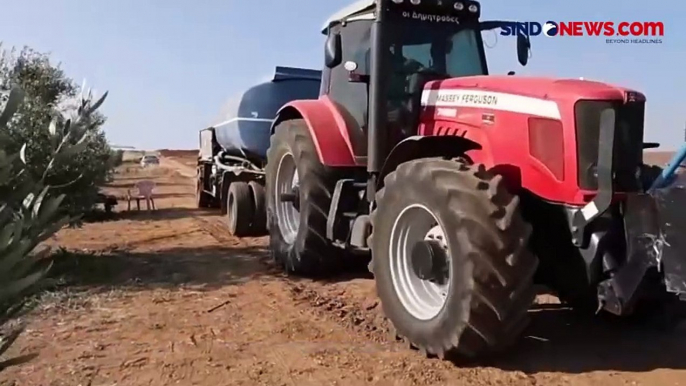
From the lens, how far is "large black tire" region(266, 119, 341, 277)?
253 inches

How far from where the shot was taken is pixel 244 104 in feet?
36.6

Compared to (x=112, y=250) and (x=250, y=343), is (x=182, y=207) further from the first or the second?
(x=250, y=343)

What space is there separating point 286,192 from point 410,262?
3030mm

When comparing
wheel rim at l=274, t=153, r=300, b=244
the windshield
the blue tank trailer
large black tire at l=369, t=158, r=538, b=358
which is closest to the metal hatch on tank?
the blue tank trailer

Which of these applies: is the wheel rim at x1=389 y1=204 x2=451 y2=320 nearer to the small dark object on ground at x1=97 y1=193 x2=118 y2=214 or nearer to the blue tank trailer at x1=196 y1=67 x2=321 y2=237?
the blue tank trailer at x1=196 y1=67 x2=321 y2=237

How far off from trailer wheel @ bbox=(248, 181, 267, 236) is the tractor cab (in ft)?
13.5

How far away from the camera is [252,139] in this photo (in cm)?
1115

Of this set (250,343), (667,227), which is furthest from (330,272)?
(667,227)

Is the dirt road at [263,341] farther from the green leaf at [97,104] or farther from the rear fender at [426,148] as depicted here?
the green leaf at [97,104]

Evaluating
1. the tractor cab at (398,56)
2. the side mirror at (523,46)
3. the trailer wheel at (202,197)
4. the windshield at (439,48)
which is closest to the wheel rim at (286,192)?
the tractor cab at (398,56)

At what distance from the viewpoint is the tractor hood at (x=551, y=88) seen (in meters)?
4.11

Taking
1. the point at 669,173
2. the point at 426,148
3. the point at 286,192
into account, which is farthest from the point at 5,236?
the point at 286,192

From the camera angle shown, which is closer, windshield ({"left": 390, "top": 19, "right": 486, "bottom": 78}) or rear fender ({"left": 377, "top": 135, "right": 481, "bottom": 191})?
rear fender ({"left": 377, "top": 135, "right": 481, "bottom": 191})

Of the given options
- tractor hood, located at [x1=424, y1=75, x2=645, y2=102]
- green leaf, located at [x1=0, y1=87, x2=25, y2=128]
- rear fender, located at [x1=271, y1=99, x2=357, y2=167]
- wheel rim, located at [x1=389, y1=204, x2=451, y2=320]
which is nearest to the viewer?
green leaf, located at [x1=0, y1=87, x2=25, y2=128]
